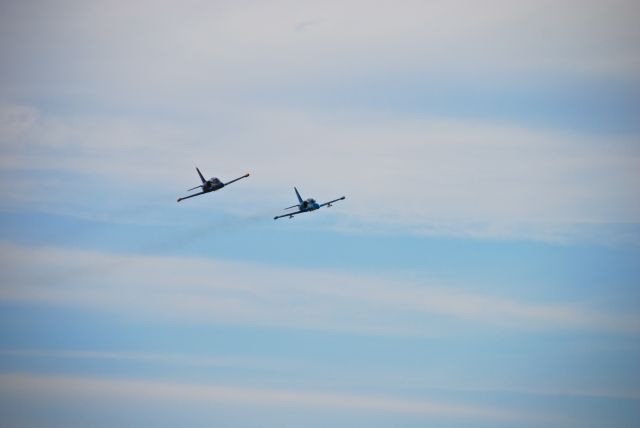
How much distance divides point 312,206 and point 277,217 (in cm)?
802

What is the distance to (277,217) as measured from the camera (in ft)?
359

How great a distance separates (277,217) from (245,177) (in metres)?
11.3

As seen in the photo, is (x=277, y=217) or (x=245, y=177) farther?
(x=277, y=217)

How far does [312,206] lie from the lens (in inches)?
4483

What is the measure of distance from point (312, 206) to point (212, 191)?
62.0ft

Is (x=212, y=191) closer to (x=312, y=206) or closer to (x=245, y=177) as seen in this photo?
(x=245, y=177)

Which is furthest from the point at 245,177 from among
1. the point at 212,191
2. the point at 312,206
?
the point at 312,206

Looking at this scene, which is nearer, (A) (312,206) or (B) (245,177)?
(B) (245,177)

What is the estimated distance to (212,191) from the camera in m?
108

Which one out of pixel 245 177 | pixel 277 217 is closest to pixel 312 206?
pixel 277 217

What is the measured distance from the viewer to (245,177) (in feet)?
334

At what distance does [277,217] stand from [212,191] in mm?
12499

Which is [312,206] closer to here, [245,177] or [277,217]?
[277,217]
